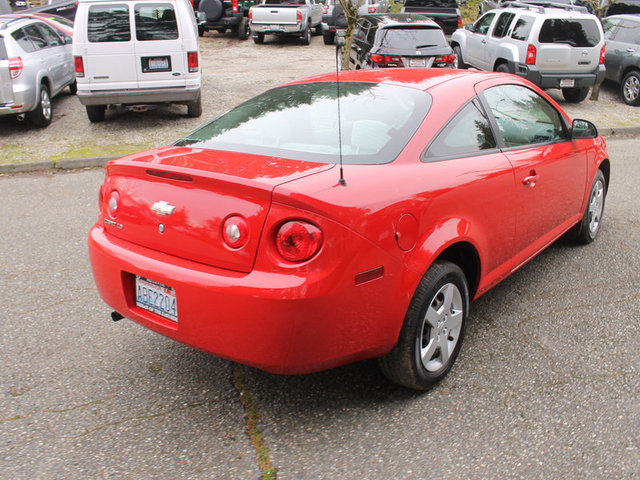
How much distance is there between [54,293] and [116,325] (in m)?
0.76

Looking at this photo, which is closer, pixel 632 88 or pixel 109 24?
pixel 109 24

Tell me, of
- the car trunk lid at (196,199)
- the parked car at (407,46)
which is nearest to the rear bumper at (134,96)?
the parked car at (407,46)

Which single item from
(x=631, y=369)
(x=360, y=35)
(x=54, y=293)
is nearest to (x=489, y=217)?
(x=631, y=369)

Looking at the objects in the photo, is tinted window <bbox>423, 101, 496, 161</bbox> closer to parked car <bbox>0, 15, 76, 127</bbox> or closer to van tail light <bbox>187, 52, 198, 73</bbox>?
van tail light <bbox>187, 52, 198, 73</bbox>

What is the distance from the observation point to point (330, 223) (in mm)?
2596

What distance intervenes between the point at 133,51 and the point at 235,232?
8069 mm

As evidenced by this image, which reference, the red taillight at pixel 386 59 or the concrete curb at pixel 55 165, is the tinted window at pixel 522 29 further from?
the concrete curb at pixel 55 165

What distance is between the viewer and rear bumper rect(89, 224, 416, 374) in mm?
2562

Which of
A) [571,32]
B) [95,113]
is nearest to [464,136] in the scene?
[95,113]

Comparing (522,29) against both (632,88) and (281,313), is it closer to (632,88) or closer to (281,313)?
(632,88)

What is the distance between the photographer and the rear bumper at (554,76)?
12.2 m

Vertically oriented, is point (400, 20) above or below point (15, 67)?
above

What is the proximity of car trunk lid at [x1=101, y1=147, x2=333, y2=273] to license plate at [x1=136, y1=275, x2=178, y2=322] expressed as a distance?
0.54ft

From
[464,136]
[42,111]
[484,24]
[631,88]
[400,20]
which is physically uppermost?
[464,136]
